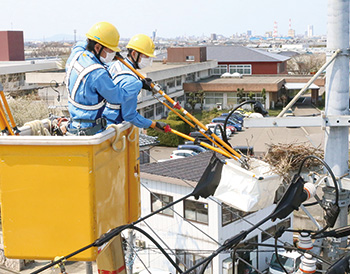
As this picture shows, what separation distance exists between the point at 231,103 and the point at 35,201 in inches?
1662

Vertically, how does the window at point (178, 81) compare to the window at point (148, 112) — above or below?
above

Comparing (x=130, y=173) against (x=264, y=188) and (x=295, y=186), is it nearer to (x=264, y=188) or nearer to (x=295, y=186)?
(x=264, y=188)

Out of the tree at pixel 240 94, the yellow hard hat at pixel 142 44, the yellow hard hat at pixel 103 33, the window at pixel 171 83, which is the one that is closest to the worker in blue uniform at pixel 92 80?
the yellow hard hat at pixel 103 33

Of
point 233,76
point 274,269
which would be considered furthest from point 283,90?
point 274,269

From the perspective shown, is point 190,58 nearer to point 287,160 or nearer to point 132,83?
point 287,160

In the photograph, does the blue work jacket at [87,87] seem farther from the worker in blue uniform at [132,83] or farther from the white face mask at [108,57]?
the worker in blue uniform at [132,83]

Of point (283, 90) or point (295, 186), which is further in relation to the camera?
point (283, 90)

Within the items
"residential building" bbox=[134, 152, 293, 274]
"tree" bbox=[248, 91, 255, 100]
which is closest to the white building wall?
"residential building" bbox=[134, 152, 293, 274]

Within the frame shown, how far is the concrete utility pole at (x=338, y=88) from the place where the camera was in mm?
5168

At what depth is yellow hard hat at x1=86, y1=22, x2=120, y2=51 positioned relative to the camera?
4734 mm

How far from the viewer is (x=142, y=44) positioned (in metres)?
5.46

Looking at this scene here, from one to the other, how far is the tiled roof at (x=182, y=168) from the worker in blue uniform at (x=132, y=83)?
8.62 meters

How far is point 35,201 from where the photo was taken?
3.84 m

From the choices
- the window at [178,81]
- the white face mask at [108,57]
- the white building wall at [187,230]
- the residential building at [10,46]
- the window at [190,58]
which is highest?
the residential building at [10,46]
